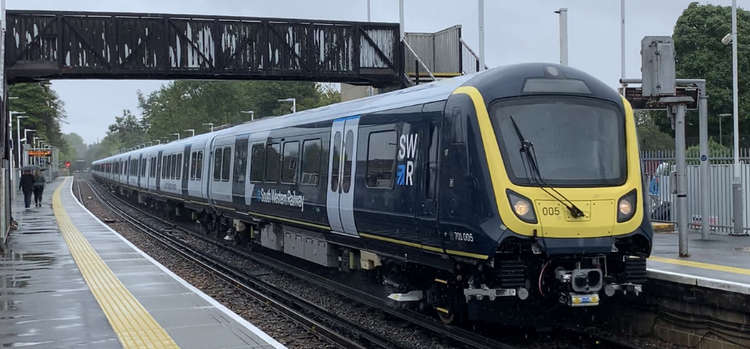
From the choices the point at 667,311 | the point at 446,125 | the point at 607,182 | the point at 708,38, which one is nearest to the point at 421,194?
the point at 446,125

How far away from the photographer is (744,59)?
43.5 metres

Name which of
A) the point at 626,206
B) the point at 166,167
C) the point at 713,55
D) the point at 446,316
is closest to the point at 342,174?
the point at 446,316

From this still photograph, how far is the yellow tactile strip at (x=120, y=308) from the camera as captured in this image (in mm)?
9343

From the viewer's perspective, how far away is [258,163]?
17297 mm

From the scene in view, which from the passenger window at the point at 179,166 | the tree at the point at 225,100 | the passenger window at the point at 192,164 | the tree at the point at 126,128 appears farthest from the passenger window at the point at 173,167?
the tree at the point at 126,128

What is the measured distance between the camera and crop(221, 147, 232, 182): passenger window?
20078mm

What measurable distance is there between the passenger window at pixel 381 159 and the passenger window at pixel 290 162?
11.5 feet

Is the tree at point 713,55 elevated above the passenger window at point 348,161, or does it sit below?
above

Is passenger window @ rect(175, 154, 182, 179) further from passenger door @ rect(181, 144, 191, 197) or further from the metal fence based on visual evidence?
the metal fence

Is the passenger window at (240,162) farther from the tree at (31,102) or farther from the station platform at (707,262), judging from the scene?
the tree at (31,102)

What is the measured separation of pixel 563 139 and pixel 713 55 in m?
38.2

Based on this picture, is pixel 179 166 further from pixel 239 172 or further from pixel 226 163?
pixel 239 172

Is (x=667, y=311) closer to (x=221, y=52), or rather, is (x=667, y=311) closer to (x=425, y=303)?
Result: (x=425, y=303)

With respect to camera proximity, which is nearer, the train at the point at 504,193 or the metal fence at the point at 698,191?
the train at the point at 504,193
